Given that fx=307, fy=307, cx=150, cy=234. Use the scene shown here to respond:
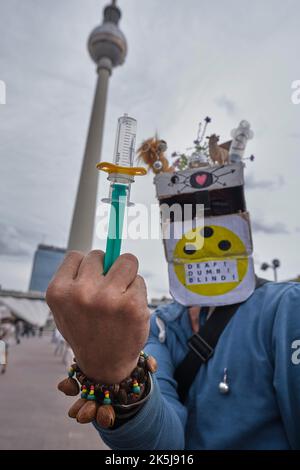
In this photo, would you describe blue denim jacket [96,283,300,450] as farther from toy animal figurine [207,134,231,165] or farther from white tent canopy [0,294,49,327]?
white tent canopy [0,294,49,327]

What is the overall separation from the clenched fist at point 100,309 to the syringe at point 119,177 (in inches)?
1.6

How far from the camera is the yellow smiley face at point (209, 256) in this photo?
141cm

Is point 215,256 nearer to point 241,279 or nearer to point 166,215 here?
point 241,279

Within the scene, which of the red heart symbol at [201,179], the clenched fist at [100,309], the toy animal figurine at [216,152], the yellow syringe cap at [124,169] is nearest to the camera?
the clenched fist at [100,309]

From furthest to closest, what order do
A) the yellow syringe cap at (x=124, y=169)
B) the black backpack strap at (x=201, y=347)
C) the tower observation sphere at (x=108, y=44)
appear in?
the tower observation sphere at (x=108, y=44), the black backpack strap at (x=201, y=347), the yellow syringe cap at (x=124, y=169)

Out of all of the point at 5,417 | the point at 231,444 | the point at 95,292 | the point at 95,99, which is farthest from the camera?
the point at 95,99

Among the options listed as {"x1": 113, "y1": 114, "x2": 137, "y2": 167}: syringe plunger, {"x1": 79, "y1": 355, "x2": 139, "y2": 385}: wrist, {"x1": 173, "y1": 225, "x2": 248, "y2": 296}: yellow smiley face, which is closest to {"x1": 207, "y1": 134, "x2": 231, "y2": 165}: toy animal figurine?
{"x1": 173, "y1": 225, "x2": 248, "y2": 296}: yellow smiley face

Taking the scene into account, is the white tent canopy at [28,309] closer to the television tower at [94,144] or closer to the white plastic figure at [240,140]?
the television tower at [94,144]

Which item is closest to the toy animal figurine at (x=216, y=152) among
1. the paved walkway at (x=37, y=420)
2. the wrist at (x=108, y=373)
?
the wrist at (x=108, y=373)

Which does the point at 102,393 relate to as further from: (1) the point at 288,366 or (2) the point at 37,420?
(2) the point at 37,420

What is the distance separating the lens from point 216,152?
5.27 feet
